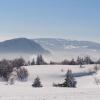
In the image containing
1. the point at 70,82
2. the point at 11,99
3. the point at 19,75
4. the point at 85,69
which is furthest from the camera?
the point at 85,69

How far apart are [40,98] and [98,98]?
3.88m

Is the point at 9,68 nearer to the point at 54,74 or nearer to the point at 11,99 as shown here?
the point at 54,74

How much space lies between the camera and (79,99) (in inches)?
848

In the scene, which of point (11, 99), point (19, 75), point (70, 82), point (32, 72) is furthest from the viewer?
point (32, 72)

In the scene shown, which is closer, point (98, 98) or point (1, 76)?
Answer: point (98, 98)

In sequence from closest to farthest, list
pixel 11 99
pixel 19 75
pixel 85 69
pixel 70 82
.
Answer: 1. pixel 11 99
2. pixel 70 82
3. pixel 19 75
4. pixel 85 69

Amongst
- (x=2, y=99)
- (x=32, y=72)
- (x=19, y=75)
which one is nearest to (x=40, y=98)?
(x=2, y=99)

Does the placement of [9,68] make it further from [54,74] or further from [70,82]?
[70,82]

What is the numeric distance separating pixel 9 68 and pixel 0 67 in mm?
8454

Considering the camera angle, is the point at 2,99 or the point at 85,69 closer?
the point at 2,99

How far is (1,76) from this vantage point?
457ft

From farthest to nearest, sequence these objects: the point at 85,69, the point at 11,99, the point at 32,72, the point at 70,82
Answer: the point at 85,69
the point at 32,72
the point at 70,82
the point at 11,99

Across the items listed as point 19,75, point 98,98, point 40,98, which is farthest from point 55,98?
point 19,75

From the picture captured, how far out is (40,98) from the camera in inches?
847
